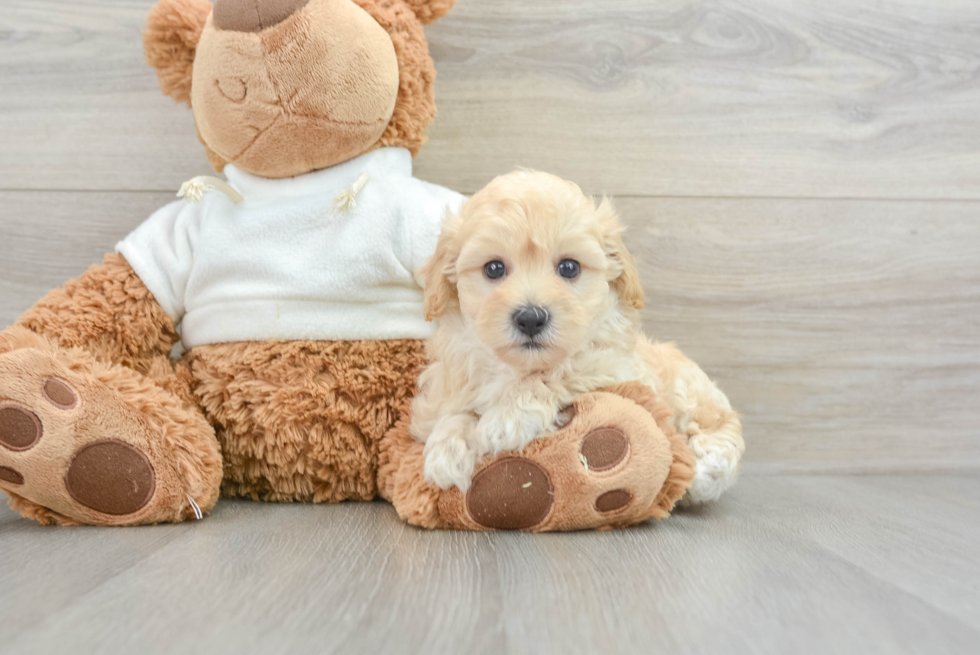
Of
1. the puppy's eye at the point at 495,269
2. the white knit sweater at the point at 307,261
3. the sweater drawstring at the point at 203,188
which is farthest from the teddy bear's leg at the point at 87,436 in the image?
the puppy's eye at the point at 495,269

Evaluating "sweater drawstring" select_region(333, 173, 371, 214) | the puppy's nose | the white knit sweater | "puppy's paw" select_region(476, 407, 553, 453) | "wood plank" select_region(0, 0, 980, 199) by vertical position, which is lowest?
"puppy's paw" select_region(476, 407, 553, 453)

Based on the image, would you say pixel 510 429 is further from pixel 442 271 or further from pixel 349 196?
pixel 349 196

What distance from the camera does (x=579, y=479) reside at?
3.05 feet

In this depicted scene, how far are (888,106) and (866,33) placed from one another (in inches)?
6.1

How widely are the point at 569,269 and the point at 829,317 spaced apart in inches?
31.9

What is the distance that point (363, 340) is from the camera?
1155 millimetres

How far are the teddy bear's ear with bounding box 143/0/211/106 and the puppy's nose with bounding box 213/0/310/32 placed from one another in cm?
12

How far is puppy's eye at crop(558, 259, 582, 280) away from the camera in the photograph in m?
0.97

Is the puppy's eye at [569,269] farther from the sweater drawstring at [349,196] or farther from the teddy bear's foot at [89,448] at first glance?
the teddy bear's foot at [89,448]

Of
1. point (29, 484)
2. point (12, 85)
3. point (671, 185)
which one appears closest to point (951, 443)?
point (671, 185)

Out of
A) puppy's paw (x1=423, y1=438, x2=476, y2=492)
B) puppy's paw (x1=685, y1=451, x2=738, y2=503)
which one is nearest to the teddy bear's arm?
puppy's paw (x1=423, y1=438, x2=476, y2=492)

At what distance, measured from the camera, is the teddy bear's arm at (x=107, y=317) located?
111cm

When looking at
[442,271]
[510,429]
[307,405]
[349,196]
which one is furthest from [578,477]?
[349,196]

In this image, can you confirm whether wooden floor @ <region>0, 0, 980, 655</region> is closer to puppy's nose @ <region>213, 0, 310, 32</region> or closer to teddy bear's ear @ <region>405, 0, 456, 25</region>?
teddy bear's ear @ <region>405, 0, 456, 25</region>
